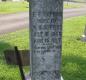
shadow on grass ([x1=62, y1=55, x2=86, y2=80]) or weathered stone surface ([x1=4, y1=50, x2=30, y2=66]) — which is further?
shadow on grass ([x1=62, y1=55, x2=86, y2=80])

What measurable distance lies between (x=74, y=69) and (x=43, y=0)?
485cm

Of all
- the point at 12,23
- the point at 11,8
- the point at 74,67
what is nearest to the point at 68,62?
the point at 74,67

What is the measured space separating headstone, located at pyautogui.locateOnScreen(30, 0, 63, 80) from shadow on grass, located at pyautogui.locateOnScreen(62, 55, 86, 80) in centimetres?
342

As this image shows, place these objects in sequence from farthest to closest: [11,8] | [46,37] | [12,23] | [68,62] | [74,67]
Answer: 1. [11,8]
2. [12,23]
3. [68,62]
4. [74,67]
5. [46,37]

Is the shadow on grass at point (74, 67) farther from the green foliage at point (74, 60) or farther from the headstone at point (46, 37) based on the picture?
the headstone at point (46, 37)

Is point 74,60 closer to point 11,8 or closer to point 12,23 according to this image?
point 12,23

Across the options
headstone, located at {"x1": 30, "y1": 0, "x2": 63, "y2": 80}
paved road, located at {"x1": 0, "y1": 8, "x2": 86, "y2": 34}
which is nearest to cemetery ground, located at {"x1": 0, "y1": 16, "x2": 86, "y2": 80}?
headstone, located at {"x1": 30, "y1": 0, "x2": 63, "y2": 80}

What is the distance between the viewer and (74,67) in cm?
1061

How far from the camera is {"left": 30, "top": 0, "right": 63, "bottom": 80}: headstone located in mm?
5855

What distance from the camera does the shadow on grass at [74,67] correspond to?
31.6 ft

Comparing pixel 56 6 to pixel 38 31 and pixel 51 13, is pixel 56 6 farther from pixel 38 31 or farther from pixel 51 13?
pixel 38 31

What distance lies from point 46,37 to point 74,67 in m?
4.79

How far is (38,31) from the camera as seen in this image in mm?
5961

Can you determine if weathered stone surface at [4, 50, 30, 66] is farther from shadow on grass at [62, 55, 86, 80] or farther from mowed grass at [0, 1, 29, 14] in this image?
mowed grass at [0, 1, 29, 14]
